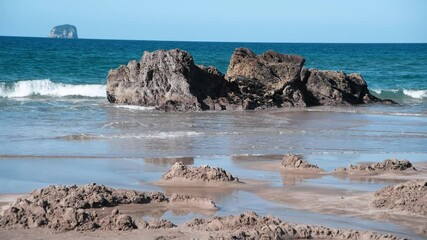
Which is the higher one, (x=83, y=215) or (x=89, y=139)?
(x=83, y=215)

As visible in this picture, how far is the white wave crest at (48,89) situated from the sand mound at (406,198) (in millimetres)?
23329

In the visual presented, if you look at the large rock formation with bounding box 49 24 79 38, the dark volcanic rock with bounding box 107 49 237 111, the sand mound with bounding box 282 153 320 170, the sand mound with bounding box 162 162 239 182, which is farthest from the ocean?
the large rock formation with bounding box 49 24 79 38

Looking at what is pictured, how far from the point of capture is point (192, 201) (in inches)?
311

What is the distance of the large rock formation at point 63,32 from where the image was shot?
186 m

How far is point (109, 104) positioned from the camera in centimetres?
2495

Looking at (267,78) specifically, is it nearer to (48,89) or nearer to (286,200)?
(48,89)

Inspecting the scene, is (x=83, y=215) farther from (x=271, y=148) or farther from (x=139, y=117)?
(x=139, y=117)

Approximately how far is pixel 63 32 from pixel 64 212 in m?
186

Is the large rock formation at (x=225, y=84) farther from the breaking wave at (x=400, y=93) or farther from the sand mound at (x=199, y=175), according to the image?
the sand mound at (x=199, y=175)

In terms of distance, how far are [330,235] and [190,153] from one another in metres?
6.50

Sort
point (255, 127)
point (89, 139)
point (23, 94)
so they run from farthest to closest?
point (23, 94), point (255, 127), point (89, 139)

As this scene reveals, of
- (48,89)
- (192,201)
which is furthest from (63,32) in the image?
(192,201)

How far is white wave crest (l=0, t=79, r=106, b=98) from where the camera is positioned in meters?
→ 30.6

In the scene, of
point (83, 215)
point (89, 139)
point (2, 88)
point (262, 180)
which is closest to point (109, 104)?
point (2, 88)
